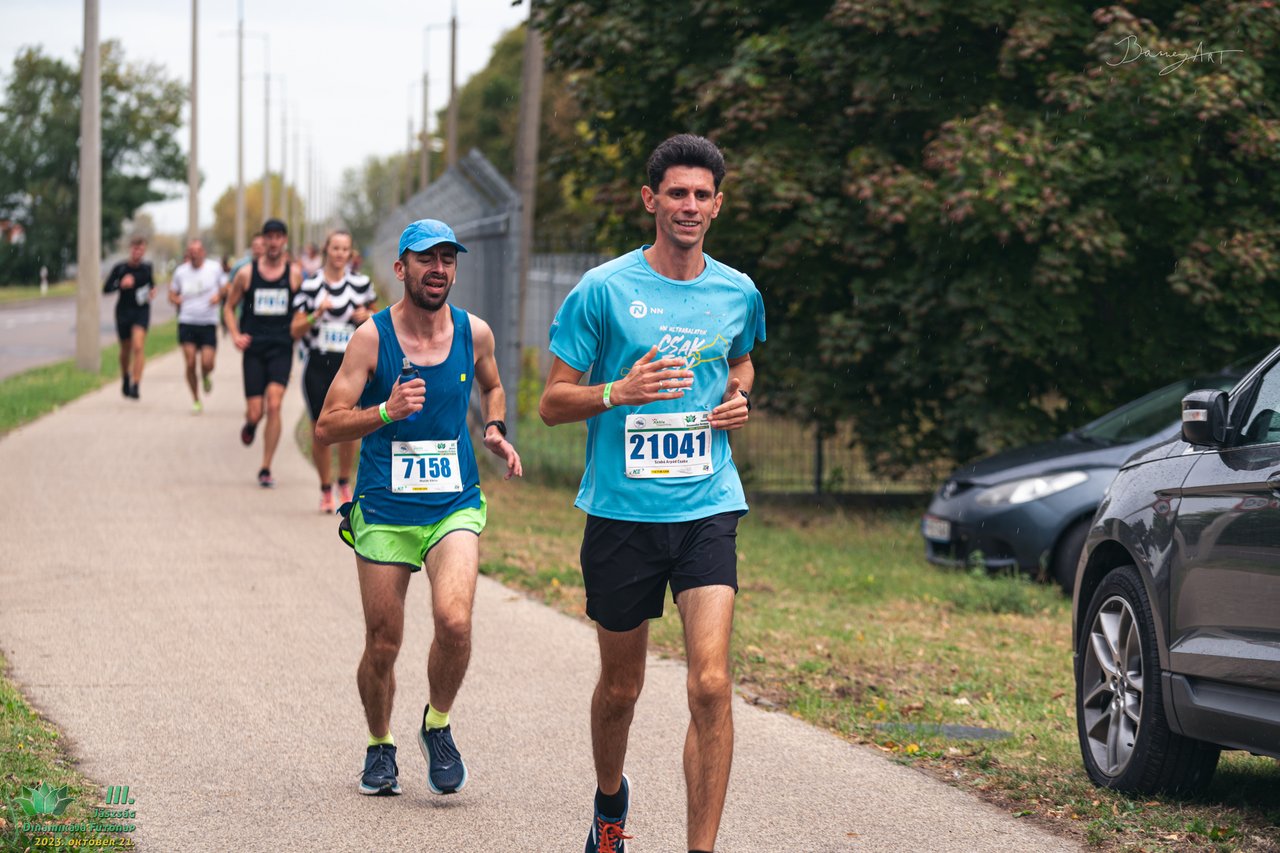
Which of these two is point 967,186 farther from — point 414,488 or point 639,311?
point 639,311

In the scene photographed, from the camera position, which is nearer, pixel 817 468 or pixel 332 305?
pixel 332 305

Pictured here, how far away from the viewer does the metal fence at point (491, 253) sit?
17.2m

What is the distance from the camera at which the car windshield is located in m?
11.8

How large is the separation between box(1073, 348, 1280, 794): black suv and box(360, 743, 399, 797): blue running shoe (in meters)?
2.54

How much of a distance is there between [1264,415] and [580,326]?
7.84 feet

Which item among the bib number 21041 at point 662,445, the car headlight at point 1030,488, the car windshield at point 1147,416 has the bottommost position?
the car headlight at point 1030,488

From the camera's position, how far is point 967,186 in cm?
1416

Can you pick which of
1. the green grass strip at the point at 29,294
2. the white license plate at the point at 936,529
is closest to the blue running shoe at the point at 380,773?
the white license plate at the point at 936,529

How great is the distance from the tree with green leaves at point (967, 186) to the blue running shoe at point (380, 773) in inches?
356

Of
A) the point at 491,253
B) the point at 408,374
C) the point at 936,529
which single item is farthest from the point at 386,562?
the point at 491,253

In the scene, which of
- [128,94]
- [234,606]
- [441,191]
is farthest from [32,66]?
[234,606]

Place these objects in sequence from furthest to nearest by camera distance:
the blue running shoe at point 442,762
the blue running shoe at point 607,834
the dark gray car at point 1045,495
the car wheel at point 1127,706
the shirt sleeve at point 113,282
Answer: the shirt sleeve at point 113,282 → the dark gray car at point 1045,495 → the blue running shoe at point 442,762 → the car wheel at point 1127,706 → the blue running shoe at point 607,834

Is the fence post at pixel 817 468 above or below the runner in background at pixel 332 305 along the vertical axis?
below

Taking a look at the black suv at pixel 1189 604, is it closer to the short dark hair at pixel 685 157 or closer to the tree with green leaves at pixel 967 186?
the short dark hair at pixel 685 157
